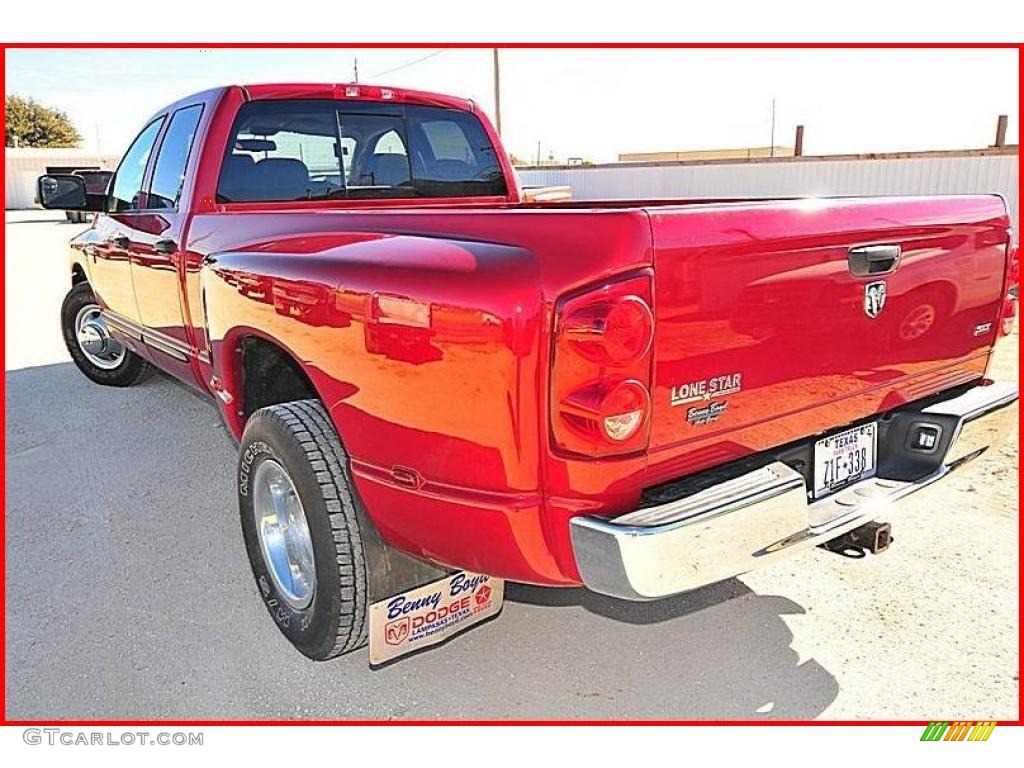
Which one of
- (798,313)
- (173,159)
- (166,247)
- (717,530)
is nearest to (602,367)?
(717,530)

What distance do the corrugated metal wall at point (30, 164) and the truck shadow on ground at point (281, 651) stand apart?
4357 cm

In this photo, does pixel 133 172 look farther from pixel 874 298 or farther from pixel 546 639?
pixel 874 298

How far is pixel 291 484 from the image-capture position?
2865mm

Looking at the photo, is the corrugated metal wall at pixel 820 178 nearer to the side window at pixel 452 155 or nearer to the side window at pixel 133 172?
the side window at pixel 452 155

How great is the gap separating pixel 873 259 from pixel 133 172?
4.17 meters

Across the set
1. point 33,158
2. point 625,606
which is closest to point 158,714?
point 625,606

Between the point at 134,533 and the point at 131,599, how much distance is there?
64cm

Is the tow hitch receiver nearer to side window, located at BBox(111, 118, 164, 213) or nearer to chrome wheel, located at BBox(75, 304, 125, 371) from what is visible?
side window, located at BBox(111, 118, 164, 213)

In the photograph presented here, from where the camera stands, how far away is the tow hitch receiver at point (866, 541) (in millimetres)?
3018

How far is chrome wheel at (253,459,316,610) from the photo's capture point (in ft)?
9.93

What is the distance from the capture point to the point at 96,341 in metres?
6.47

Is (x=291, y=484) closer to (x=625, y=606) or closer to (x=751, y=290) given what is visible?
(x=625, y=606)

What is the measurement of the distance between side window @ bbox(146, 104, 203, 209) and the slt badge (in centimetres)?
305

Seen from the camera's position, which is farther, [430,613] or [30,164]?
[30,164]
